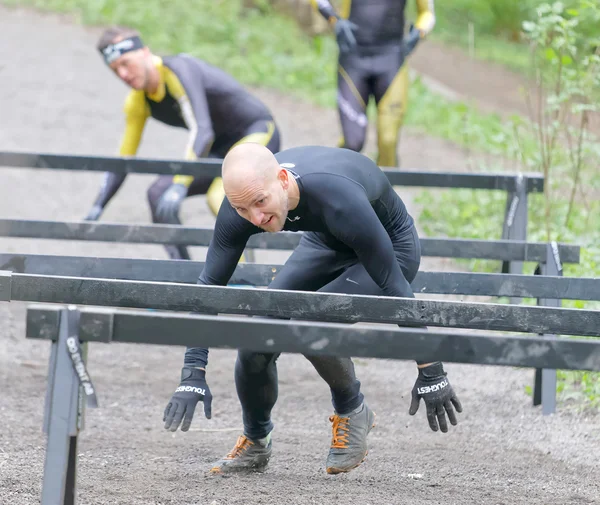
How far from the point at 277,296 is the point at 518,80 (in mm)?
17688

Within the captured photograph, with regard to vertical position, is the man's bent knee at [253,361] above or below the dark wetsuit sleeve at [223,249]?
below

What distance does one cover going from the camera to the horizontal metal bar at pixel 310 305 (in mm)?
3523

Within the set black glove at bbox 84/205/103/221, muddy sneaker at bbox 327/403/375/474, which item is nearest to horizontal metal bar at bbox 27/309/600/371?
muddy sneaker at bbox 327/403/375/474

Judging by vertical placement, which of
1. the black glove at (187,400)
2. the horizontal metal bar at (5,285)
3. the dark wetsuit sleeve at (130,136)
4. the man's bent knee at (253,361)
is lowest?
the dark wetsuit sleeve at (130,136)

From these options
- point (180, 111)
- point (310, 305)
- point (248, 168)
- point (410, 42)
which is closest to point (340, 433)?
point (310, 305)

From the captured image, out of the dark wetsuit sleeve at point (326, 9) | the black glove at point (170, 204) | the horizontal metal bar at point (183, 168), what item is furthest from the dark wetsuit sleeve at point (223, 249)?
the dark wetsuit sleeve at point (326, 9)

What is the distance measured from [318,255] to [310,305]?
686 millimetres

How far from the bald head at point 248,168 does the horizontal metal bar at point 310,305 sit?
41 cm

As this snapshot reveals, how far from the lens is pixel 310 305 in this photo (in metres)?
3.55

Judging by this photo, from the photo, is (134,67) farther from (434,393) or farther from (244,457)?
(434,393)

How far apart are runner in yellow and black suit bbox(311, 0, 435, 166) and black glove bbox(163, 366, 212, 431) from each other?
5.48 m

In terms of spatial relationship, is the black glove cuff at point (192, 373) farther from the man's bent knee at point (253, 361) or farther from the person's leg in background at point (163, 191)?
the person's leg in background at point (163, 191)

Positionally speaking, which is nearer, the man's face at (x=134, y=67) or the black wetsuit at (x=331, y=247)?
the black wetsuit at (x=331, y=247)

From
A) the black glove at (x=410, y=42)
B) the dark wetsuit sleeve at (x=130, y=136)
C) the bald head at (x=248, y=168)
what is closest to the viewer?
the bald head at (x=248, y=168)
